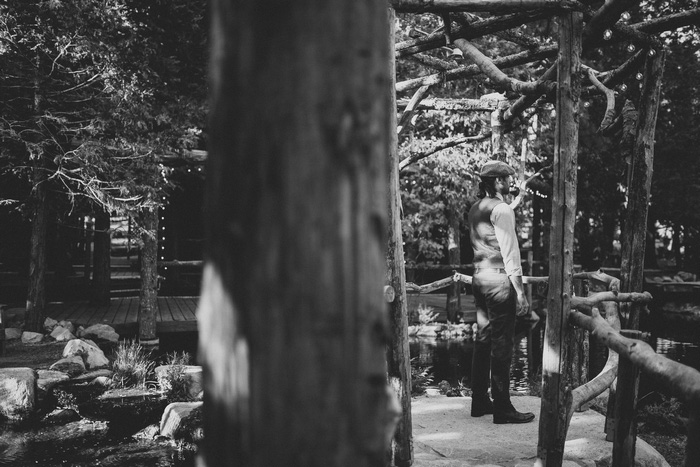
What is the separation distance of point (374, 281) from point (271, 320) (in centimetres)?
19

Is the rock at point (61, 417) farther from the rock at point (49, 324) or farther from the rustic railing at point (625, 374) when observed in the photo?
the rustic railing at point (625, 374)

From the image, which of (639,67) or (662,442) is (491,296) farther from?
(662,442)

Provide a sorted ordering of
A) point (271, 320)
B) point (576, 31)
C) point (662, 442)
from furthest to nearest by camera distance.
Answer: point (662, 442) → point (576, 31) → point (271, 320)

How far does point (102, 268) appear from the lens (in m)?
14.0

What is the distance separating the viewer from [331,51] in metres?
1.06

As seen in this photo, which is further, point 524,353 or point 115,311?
point 115,311

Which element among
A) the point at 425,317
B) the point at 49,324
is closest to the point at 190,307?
the point at 49,324

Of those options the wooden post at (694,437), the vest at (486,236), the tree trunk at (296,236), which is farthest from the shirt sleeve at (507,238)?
the tree trunk at (296,236)

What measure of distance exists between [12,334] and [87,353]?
Answer: 193 centimetres

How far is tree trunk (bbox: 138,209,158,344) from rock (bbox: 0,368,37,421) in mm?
3635

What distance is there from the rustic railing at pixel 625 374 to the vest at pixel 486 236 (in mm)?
825

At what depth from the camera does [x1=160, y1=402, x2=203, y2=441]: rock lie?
6.47 m

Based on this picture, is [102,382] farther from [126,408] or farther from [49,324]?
[49,324]

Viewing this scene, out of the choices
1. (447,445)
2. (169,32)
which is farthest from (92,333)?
(447,445)
